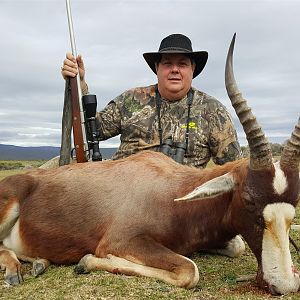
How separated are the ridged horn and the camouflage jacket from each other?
3.84m

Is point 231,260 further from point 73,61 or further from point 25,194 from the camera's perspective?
point 73,61

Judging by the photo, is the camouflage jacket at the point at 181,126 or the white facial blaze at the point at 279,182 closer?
the white facial blaze at the point at 279,182

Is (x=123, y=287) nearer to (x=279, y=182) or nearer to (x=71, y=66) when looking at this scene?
(x=279, y=182)

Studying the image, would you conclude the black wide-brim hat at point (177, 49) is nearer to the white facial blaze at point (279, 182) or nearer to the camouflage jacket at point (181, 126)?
the camouflage jacket at point (181, 126)

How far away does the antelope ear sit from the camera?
612 centimetres

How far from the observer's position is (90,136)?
408 inches

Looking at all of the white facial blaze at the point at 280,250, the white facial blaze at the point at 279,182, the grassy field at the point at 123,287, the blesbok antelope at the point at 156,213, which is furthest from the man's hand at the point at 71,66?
the white facial blaze at the point at 280,250

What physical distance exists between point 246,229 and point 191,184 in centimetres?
131

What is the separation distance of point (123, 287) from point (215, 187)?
1566 mm

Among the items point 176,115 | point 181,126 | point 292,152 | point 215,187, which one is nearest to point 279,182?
point 292,152

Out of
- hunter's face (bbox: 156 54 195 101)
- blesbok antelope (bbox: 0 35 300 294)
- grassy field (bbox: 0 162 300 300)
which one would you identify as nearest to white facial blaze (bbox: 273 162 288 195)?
blesbok antelope (bbox: 0 35 300 294)

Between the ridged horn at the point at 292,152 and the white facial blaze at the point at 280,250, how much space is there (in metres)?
0.52

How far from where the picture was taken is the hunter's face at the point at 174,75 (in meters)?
9.97

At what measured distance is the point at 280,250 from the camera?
5605mm
